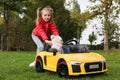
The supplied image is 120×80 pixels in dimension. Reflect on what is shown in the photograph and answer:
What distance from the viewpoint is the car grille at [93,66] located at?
10318 mm

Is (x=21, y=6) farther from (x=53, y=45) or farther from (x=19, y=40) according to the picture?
(x=53, y=45)

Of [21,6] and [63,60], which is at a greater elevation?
[21,6]

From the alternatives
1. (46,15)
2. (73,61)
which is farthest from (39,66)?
(73,61)

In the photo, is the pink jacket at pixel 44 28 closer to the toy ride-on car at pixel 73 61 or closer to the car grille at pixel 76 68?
the toy ride-on car at pixel 73 61

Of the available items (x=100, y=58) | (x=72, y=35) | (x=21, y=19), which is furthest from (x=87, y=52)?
(x=21, y=19)

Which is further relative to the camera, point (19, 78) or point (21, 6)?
point (21, 6)

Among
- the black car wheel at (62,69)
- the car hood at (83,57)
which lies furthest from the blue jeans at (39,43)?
the car hood at (83,57)

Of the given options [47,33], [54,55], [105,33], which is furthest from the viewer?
[105,33]

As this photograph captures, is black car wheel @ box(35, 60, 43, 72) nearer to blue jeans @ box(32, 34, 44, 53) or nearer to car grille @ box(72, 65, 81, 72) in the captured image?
blue jeans @ box(32, 34, 44, 53)

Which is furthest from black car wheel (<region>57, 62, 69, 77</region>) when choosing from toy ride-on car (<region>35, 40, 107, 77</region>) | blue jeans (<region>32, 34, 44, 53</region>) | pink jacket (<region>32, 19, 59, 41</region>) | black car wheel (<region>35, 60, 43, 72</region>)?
blue jeans (<region>32, 34, 44, 53</region>)

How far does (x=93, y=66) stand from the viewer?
34.2 ft

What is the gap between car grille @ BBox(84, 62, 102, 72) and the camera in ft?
33.9

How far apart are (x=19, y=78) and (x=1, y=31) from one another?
44426 millimetres

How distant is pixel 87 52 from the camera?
11.4m
